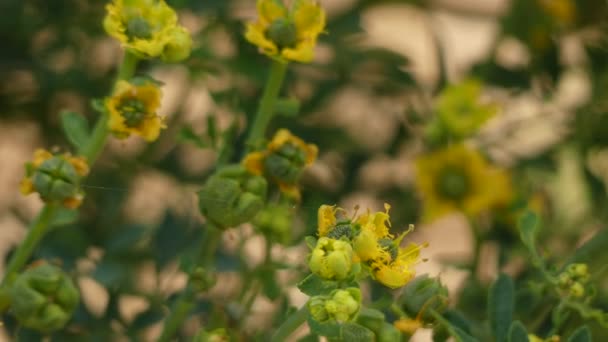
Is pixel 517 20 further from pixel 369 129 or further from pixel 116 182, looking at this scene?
pixel 116 182

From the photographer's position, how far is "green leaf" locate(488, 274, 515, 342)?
635 mm

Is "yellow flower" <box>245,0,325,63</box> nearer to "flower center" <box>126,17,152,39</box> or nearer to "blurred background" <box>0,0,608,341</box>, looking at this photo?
"flower center" <box>126,17,152,39</box>

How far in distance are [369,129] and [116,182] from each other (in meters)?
0.35

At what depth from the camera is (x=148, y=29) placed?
2.12ft

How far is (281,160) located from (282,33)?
0.27ft

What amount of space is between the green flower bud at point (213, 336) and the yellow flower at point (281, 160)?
103 mm

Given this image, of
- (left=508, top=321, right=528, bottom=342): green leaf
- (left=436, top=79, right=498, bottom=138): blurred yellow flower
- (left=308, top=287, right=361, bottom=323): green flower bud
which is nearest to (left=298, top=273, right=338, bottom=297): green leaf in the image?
(left=308, top=287, right=361, bottom=323): green flower bud

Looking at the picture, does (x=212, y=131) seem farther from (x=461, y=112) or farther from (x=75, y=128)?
(x=461, y=112)

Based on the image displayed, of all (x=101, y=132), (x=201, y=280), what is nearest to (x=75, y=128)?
(x=101, y=132)

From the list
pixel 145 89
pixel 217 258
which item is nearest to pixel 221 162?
pixel 145 89

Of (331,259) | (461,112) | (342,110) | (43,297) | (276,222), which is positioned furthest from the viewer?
(342,110)

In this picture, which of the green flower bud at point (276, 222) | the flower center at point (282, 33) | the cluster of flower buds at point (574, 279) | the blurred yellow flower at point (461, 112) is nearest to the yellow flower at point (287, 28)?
the flower center at point (282, 33)

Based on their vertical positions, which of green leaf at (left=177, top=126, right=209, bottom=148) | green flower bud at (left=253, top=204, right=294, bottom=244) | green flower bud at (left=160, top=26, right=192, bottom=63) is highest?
green flower bud at (left=160, top=26, right=192, bottom=63)

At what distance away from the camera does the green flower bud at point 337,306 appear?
0.52 meters
